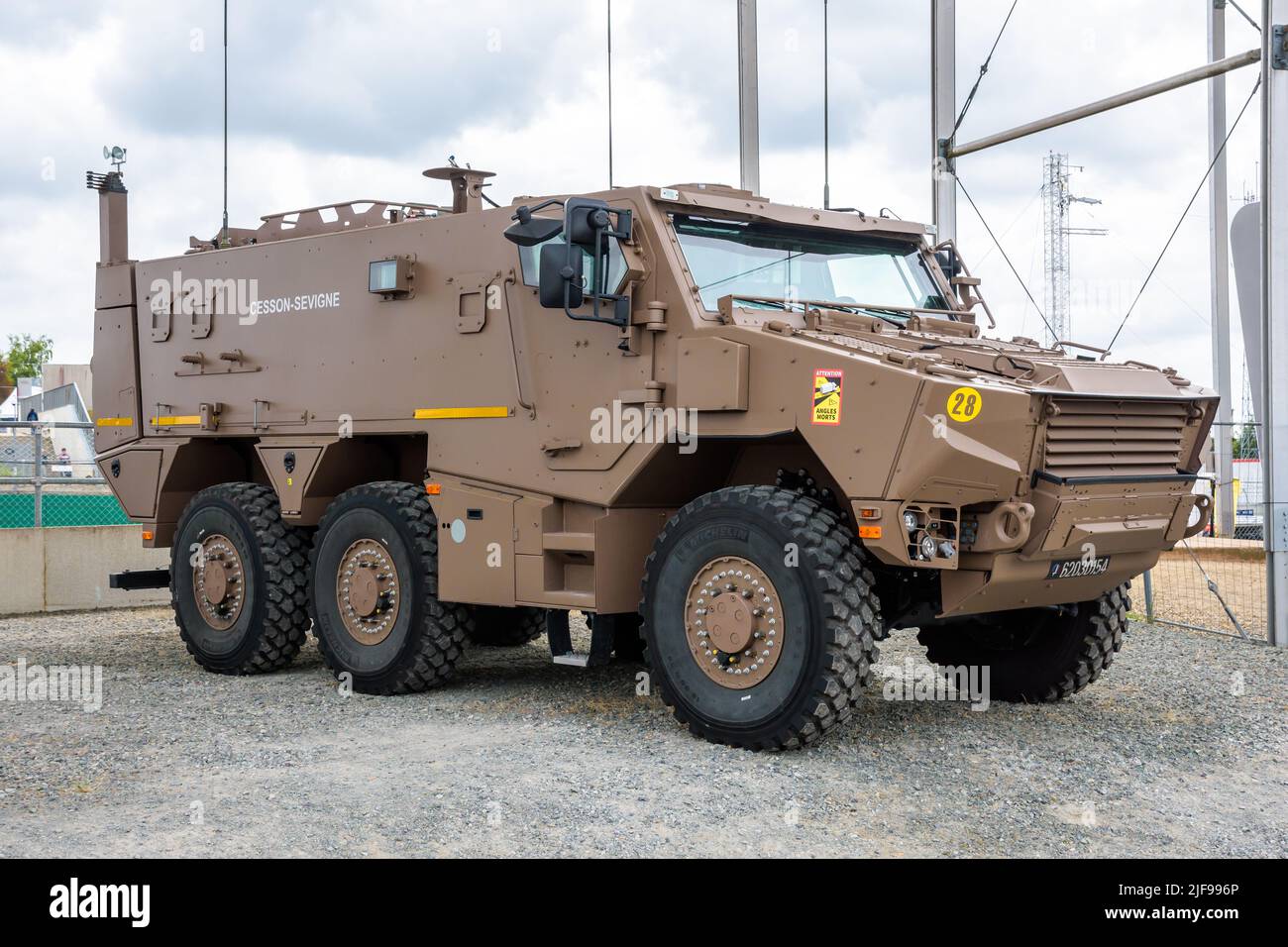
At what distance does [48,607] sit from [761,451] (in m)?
8.93

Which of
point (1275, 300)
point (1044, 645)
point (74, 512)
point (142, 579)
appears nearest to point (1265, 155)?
point (1275, 300)

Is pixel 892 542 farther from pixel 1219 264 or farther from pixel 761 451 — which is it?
pixel 1219 264

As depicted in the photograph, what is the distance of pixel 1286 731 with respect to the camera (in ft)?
26.7

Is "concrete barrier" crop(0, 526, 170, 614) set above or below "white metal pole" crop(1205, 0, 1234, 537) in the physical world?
below

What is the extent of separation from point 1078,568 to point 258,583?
5.59 metres

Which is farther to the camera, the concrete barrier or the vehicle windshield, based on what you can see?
the concrete barrier

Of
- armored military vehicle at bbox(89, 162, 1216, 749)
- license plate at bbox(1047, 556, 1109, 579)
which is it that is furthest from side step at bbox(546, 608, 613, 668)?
license plate at bbox(1047, 556, 1109, 579)

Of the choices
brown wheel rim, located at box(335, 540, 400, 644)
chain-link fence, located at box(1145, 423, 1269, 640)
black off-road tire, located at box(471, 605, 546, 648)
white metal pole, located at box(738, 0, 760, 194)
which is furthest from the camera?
white metal pole, located at box(738, 0, 760, 194)

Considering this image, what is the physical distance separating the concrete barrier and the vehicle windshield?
7748 millimetres

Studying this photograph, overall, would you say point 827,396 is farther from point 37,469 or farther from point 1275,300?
point 37,469

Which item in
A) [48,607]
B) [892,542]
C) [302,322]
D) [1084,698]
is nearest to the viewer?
[892,542]

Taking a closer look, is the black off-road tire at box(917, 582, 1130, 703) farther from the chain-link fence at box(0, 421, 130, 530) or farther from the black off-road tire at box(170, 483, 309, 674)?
the chain-link fence at box(0, 421, 130, 530)

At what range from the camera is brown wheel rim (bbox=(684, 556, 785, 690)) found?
715 cm

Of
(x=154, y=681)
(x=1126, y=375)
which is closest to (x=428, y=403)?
(x=154, y=681)
